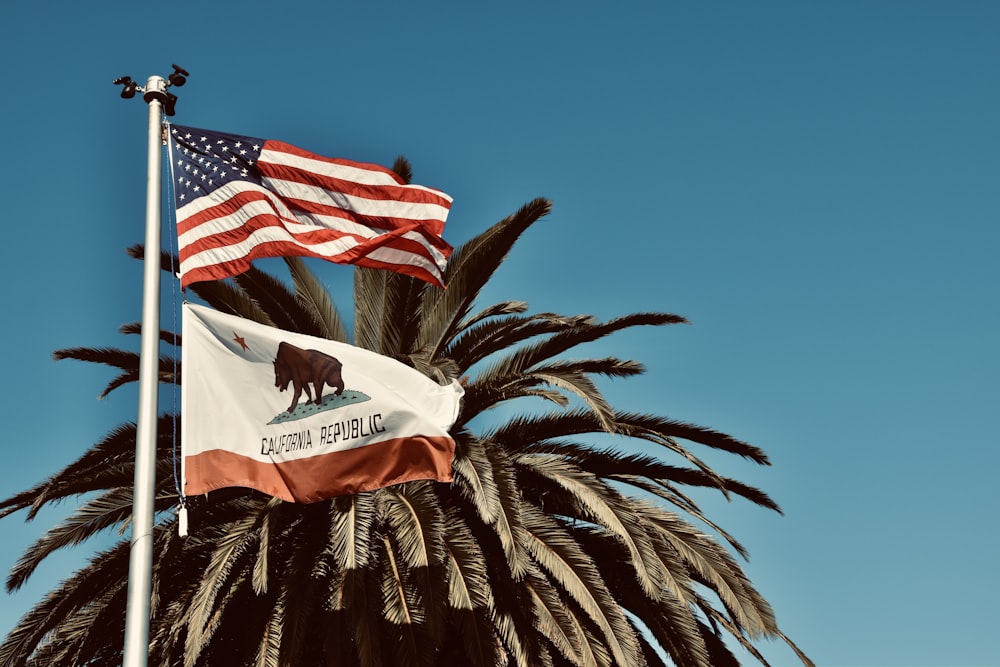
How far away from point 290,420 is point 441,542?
3.37 meters

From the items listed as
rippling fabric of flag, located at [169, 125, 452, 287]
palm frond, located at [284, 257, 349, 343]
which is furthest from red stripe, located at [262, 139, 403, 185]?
palm frond, located at [284, 257, 349, 343]

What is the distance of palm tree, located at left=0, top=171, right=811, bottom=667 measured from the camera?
44.2ft

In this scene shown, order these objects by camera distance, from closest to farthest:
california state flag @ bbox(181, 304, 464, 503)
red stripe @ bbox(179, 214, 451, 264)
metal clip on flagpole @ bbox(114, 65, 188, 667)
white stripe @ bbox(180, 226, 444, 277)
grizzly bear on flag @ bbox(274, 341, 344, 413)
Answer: metal clip on flagpole @ bbox(114, 65, 188, 667) → california state flag @ bbox(181, 304, 464, 503) → grizzly bear on flag @ bbox(274, 341, 344, 413) → white stripe @ bbox(180, 226, 444, 277) → red stripe @ bbox(179, 214, 451, 264)

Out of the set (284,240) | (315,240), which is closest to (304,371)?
(284,240)

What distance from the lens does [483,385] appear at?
1538 centimetres

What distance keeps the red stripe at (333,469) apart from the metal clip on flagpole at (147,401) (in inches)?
27.6

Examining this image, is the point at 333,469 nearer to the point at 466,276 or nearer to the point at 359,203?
the point at 359,203

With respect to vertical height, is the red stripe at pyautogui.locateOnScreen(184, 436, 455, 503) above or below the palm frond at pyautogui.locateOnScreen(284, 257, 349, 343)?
below

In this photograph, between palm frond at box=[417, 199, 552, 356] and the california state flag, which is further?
palm frond at box=[417, 199, 552, 356]

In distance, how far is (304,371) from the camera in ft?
36.1

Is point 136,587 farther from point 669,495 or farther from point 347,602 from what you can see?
point 669,495

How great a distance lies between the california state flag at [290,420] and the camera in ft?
34.4

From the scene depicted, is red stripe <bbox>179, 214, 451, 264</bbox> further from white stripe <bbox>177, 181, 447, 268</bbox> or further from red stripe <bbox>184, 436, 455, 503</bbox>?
red stripe <bbox>184, 436, 455, 503</bbox>

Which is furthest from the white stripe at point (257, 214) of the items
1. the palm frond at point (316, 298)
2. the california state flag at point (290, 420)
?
the palm frond at point (316, 298)
